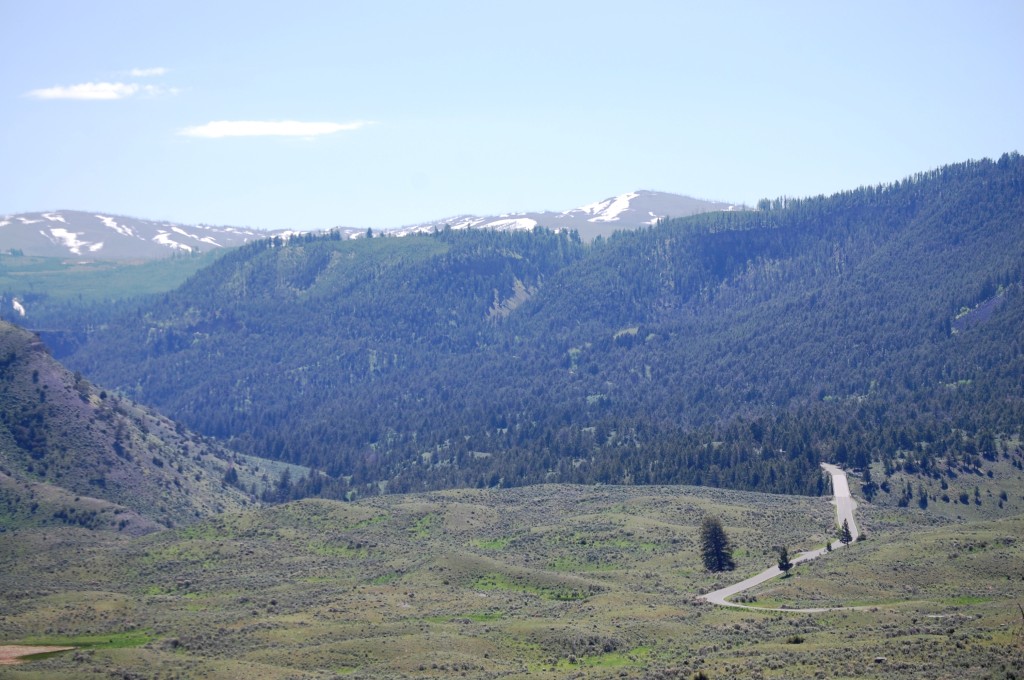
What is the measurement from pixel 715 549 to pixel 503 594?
23.7 metres

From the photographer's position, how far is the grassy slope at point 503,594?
92688mm

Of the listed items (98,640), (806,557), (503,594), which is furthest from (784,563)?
(98,640)

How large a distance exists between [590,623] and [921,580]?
96.5ft

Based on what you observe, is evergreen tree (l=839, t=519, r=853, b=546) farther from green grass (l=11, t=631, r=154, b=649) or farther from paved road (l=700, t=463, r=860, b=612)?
green grass (l=11, t=631, r=154, b=649)

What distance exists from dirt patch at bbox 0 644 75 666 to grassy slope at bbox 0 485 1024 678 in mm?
2769

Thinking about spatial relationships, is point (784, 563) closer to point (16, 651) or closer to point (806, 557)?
point (806, 557)

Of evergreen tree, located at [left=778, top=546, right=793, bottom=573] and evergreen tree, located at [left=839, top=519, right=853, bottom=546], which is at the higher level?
evergreen tree, located at [left=778, top=546, right=793, bottom=573]

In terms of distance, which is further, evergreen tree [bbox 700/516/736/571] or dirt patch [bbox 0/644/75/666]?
evergreen tree [bbox 700/516/736/571]

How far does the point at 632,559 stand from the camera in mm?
144875

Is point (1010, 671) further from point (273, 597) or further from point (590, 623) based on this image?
point (273, 597)

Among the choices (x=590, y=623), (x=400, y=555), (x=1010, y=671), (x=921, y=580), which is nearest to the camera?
(x=1010, y=671)

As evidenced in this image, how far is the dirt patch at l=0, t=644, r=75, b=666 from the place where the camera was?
97.6 metres

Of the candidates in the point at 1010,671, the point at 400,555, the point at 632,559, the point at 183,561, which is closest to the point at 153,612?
the point at 183,561

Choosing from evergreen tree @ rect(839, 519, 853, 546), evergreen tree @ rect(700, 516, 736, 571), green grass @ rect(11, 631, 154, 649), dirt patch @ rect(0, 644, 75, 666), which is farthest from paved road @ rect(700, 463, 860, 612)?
dirt patch @ rect(0, 644, 75, 666)
